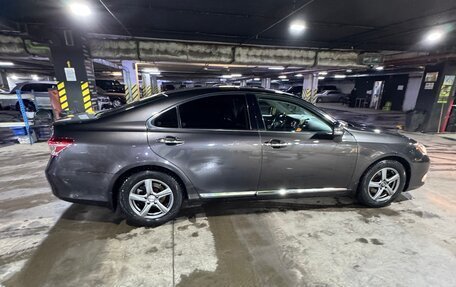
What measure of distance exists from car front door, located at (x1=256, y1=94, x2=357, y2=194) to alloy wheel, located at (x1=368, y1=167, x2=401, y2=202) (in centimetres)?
43

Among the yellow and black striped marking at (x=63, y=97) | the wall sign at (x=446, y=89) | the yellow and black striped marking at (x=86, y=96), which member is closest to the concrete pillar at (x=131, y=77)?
the yellow and black striped marking at (x=86, y=96)

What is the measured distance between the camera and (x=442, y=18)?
520cm

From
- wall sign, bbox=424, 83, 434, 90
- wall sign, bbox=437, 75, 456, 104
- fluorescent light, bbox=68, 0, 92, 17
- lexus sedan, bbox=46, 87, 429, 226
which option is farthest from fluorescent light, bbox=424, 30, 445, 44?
fluorescent light, bbox=68, 0, 92, 17

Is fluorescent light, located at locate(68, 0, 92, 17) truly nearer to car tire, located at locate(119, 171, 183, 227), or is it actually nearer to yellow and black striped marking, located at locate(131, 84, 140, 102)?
car tire, located at locate(119, 171, 183, 227)

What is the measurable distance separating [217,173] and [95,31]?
616 centimetres

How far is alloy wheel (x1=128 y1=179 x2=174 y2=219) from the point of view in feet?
8.41

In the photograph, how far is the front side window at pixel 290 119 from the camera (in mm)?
2815

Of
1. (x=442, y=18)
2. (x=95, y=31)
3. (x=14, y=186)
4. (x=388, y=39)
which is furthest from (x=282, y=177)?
(x=388, y=39)

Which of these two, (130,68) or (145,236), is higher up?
(130,68)

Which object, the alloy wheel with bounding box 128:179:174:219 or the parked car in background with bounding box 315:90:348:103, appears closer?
the alloy wheel with bounding box 128:179:174:219

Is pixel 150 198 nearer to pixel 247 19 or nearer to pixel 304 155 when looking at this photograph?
pixel 304 155

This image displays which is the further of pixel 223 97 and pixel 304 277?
pixel 223 97

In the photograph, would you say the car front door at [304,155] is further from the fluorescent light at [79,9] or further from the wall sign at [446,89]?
the wall sign at [446,89]

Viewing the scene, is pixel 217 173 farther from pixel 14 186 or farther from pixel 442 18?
pixel 442 18
